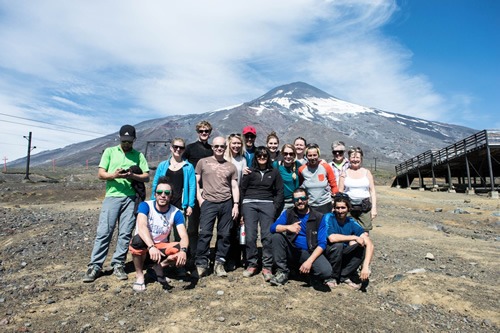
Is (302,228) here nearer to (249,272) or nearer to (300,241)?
(300,241)

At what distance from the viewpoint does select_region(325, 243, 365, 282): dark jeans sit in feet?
14.9

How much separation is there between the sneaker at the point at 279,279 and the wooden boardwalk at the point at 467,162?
20462mm

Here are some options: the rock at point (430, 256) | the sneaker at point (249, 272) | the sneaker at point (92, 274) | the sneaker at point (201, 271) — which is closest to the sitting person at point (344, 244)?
the sneaker at point (249, 272)

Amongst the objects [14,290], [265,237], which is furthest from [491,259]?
[14,290]

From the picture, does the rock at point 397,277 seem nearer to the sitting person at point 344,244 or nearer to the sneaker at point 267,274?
the sitting person at point 344,244

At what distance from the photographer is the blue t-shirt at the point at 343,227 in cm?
459

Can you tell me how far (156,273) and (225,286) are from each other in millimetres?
969

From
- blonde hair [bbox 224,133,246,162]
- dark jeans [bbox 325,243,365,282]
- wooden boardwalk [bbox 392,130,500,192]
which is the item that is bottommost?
dark jeans [bbox 325,243,365,282]

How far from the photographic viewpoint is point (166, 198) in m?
4.34

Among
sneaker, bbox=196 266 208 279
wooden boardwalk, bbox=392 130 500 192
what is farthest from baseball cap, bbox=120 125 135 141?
wooden boardwalk, bbox=392 130 500 192

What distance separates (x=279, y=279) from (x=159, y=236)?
177cm

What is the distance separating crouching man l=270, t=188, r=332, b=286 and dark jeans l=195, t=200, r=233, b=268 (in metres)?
0.73

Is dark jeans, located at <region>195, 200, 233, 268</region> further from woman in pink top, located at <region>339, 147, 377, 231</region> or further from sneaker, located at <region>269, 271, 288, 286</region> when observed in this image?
woman in pink top, located at <region>339, 147, 377, 231</region>

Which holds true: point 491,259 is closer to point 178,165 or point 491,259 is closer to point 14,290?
point 178,165
